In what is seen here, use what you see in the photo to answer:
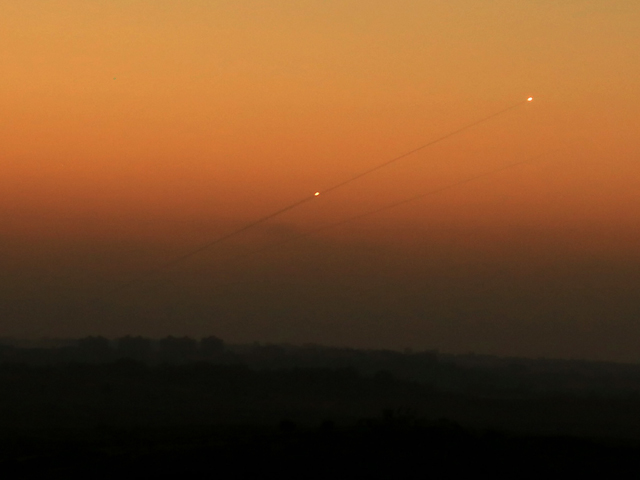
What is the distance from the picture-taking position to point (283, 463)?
1398 inches

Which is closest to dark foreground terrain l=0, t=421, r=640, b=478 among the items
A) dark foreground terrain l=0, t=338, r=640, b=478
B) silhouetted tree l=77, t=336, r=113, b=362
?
dark foreground terrain l=0, t=338, r=640, b=478

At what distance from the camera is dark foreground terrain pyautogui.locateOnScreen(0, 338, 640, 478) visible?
118 ft

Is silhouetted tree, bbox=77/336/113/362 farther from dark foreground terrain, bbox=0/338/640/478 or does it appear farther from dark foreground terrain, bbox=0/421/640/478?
dark foreground terrain, bbox=0/421/640/478

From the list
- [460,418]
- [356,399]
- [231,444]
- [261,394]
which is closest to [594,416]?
[460,418]

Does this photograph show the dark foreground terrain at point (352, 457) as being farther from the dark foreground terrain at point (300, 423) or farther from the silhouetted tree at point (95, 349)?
the silhouetted tree at point (95, 349)

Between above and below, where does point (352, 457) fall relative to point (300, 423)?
above

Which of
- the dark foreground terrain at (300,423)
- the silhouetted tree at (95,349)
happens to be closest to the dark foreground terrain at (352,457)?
the dark foreground terrain at (300,423)

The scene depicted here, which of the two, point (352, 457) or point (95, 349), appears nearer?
point (352, 457)

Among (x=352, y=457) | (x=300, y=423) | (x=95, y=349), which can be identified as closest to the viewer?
(x=352, y=457)

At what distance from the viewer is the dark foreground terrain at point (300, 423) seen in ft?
118

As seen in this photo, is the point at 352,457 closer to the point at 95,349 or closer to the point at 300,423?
the point at 300,423

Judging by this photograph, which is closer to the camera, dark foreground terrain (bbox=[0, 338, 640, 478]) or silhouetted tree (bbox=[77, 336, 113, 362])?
dark foreground terrain (bbox=[0, 338, 640, 478])

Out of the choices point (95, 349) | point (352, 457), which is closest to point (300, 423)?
point (352, 457)

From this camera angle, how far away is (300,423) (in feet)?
218
